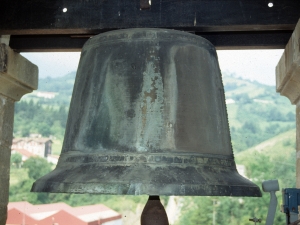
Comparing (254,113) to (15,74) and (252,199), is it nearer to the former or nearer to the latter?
(252,199)

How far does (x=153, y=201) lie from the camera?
243 centimetres

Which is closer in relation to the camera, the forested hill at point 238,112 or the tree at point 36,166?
the tree at point 36,166

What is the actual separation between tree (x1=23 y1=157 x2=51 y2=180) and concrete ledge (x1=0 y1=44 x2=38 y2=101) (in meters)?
21.3

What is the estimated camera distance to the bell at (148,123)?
1.78m

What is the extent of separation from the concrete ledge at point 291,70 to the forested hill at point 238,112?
22803 millimetres

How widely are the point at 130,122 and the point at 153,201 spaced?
66cm

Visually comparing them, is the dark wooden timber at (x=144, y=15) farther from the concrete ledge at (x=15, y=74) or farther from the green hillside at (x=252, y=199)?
the green hillside at (x=252, y=199)

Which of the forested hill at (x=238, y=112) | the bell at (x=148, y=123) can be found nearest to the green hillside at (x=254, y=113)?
the forested hill at (x=238, y=112)

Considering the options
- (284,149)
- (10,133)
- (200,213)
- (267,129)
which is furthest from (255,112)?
(10,133)

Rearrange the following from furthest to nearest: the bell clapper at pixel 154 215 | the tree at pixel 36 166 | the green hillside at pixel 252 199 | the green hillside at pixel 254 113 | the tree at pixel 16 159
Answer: the green hillside at pixel 254 113 < the tree at pixel 36 166 < the tree at pixel 16 159 < the green hillside at pixel 252 199 < the bell clapper at pixel 154 215

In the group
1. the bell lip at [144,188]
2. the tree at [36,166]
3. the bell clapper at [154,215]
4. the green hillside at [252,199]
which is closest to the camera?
the bell lip at [144,188]

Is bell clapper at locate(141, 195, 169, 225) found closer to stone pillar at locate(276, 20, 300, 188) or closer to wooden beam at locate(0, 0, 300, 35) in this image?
wooden beam at locate(0, 0, 300, 35)

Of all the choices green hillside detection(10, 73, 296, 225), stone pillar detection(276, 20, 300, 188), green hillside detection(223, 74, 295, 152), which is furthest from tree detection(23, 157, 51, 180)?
stone pillar detection(276, 20, 300, 188)

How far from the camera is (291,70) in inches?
107
